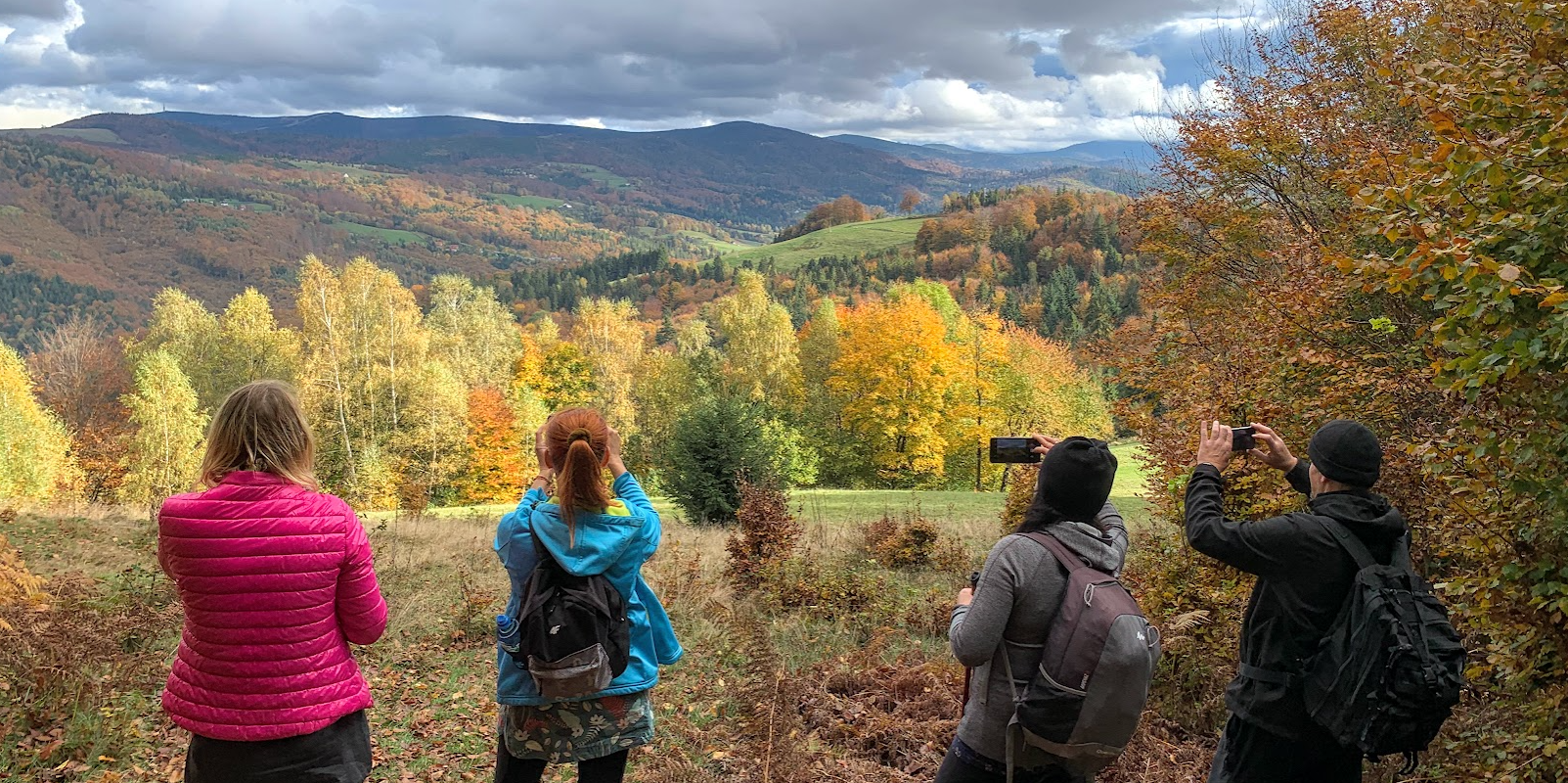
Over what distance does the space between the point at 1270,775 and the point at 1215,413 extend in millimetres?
4615

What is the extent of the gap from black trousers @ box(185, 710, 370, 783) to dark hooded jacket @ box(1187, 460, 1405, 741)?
3031 millimetres

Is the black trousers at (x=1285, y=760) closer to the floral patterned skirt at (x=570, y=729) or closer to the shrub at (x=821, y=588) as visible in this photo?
the floral patterned skirt at (x=570, y=729)

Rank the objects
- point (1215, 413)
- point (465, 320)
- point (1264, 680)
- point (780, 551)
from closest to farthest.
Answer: point (1264, 680)
point (1215, 413)
point (780, 551)
point (465, 320)

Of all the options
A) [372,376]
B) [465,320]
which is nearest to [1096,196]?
[465,320]

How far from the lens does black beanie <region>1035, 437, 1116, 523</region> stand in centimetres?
299

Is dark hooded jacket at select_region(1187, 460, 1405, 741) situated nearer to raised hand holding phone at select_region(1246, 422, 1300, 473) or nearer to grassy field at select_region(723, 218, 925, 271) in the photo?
raised hand holding phone at select_region(1246, 422, 1300, 473)

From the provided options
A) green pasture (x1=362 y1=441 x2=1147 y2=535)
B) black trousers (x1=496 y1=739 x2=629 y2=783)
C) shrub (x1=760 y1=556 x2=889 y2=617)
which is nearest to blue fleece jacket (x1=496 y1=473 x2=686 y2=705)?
black trousers (x1=496 y1=739 x2=629 y2=783)

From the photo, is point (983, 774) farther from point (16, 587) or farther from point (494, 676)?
point (16, 587)

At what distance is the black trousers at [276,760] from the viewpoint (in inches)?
118

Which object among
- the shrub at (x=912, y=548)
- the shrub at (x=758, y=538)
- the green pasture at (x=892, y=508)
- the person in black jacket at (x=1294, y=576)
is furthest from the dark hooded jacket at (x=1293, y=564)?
the green pasture at (x=892, y=508)

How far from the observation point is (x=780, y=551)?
1257cm

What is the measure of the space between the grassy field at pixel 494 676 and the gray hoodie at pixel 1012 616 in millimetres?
2028

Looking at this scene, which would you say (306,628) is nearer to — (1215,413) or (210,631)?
(210,631)

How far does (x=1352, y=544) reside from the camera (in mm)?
3133
